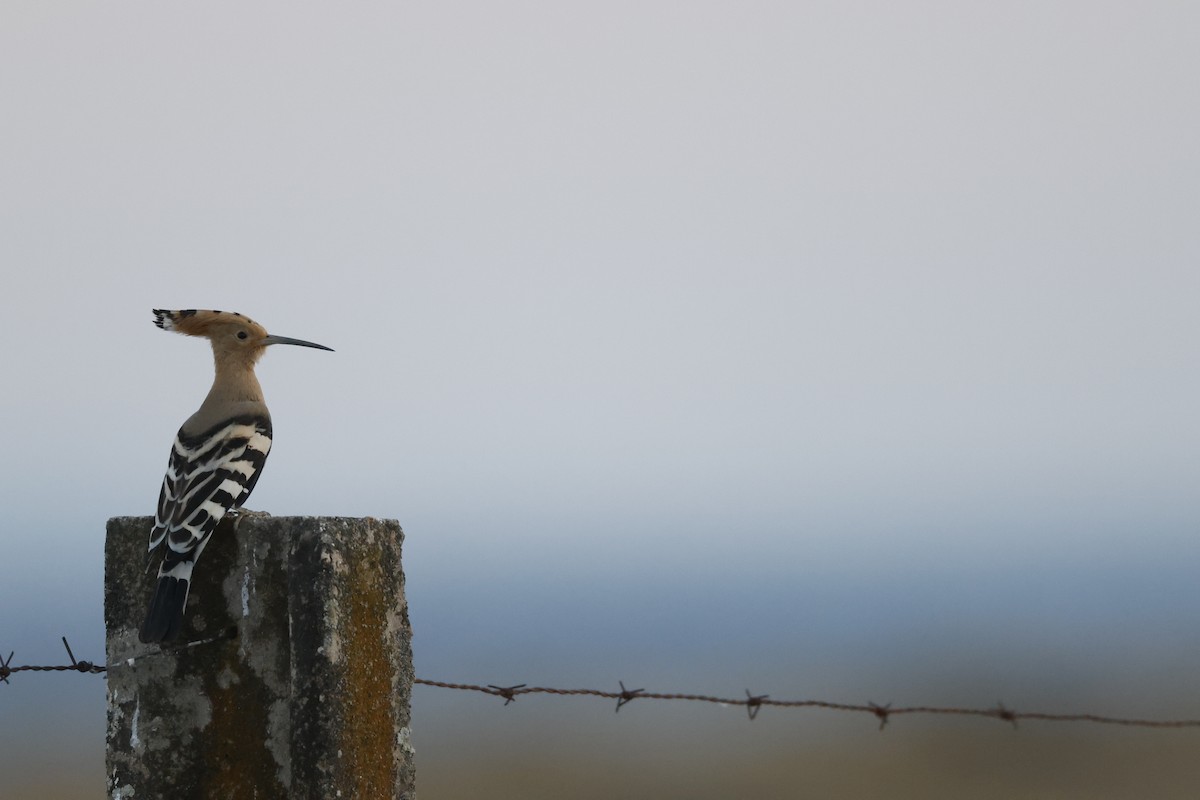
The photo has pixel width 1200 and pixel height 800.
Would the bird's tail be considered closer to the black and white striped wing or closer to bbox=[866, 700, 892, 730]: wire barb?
the black and white striped wing

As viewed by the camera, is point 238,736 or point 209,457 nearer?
point 238,736

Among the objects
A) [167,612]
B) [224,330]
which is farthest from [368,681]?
[224,330]

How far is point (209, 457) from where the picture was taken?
5.03 meters

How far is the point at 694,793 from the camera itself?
94.4 ft

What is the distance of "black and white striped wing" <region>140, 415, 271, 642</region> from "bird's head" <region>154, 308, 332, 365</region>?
0.66 metres

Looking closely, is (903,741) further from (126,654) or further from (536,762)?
(126,654)

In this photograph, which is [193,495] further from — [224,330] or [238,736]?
[224,330]

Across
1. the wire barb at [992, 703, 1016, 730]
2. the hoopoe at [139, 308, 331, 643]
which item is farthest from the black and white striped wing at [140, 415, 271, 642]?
the wire barb at [992, 703, 1016, 730]

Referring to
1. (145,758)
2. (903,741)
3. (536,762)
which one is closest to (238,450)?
(145,758)

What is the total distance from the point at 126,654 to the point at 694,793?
2595 cm

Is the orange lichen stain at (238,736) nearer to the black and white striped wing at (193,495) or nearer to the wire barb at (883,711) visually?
the black and white striped wing at (193,495)

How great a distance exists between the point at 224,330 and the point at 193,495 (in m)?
1.99

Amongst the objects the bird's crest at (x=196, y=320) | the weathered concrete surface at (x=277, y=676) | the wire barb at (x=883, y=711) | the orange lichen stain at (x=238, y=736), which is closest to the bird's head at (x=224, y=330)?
the bird's crest at (x=196, y=320)

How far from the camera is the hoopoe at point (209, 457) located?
4.04 metres
